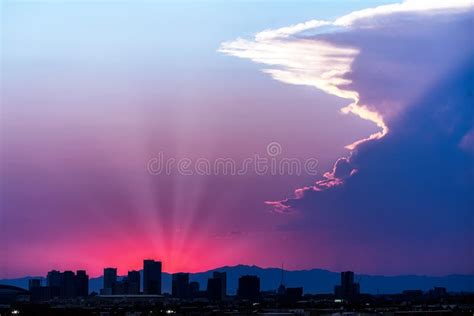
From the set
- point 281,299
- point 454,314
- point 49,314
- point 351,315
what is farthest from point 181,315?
point 281,299

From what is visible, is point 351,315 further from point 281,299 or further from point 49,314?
point 281,299

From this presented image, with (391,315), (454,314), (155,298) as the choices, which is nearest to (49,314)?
(391,315)

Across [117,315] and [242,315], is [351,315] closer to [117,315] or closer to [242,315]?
[242,315]

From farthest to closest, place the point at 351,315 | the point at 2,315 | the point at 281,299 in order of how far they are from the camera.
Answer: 1. the point at 281,299
2. the point at 2,315
3. the point at 351,315

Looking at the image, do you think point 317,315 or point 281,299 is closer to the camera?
point 317,315

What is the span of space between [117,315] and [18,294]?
98.0 metres

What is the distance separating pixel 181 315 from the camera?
103688 mm

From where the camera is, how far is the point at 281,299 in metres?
193

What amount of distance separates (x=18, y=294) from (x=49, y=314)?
9901 centimetres

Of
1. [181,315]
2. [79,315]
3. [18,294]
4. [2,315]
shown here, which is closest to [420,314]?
[181,315]

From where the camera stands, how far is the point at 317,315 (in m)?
98.3

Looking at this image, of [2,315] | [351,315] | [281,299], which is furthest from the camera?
[281,299]

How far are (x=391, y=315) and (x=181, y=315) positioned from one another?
76.1 feet

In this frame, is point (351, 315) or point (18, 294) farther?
point (18, 294)
